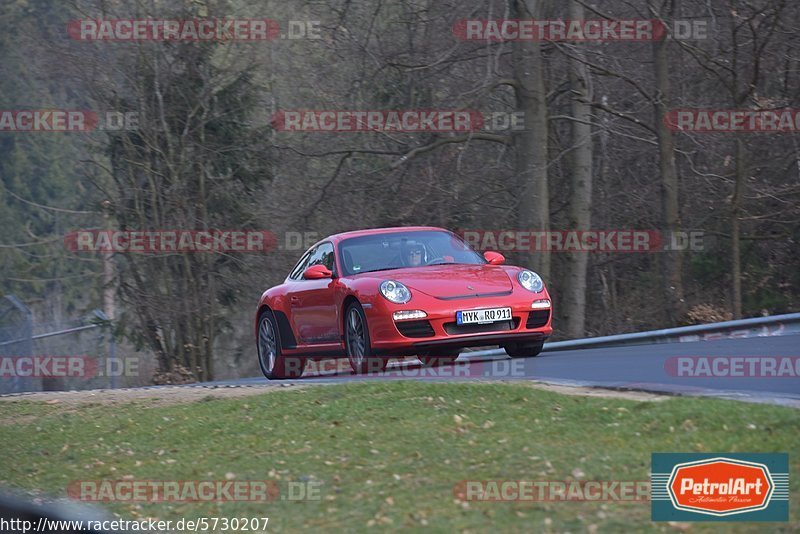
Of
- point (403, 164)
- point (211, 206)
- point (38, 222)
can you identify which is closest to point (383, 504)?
point (403, 164)

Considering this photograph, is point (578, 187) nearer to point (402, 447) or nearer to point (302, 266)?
point (302, 266)

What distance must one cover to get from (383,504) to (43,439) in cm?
458

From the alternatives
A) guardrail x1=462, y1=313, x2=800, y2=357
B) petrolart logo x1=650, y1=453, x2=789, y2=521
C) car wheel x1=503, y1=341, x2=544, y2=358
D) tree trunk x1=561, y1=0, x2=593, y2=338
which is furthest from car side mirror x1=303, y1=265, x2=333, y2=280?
tree trunk x1=561, y1=0, x2=593, y2=338

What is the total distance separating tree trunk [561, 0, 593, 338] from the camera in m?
22.2

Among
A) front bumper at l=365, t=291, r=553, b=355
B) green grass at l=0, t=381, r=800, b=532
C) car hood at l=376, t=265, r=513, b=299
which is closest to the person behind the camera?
green grass at l=0, t=381, r=800, b=532

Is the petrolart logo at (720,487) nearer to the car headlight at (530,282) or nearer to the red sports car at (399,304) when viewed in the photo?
the red sports car at (399,304)

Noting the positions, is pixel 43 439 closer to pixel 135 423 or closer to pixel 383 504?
pixel 135 423

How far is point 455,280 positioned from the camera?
459 inches

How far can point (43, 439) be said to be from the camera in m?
9.78

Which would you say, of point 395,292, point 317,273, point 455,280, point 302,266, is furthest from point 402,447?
point 302,266

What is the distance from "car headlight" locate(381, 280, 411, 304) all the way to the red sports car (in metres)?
0.01

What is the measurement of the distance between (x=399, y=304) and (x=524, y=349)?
1894mm

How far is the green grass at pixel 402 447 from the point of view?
20.0ft

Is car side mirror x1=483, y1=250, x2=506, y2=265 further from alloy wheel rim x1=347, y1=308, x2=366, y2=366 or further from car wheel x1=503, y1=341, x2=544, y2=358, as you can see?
alloy wheel rim x1=347, y1=308, x2=366, y2=366
